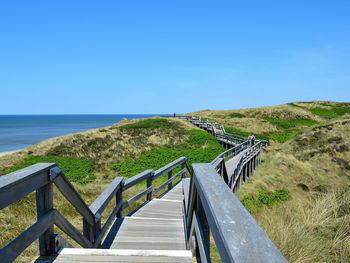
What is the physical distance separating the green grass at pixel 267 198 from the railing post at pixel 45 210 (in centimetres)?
896

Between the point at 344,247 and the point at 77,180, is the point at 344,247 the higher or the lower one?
the higher one

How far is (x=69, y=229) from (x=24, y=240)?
113 cm

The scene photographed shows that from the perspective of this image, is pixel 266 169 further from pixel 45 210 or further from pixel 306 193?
pixel 45 210

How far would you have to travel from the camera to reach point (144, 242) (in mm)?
5133

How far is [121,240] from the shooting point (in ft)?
17.4

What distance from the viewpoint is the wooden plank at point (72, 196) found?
3.47 m

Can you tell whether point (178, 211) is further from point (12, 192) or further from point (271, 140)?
point (271, 140)

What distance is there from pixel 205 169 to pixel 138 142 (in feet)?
Result: 102

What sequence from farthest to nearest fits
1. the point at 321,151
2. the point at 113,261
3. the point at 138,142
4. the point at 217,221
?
the point at 138,142 → the point at 321,151 → the point at 113,261 → the point at 217,221

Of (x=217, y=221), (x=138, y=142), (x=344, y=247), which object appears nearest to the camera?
(x=217, y=221)

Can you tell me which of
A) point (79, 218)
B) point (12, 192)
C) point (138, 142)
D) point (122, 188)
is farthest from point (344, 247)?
point (138, 142)

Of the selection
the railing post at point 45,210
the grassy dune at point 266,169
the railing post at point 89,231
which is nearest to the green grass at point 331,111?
the grassy dune at point 266,169

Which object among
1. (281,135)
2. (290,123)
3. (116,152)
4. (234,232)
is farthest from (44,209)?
(290,123)

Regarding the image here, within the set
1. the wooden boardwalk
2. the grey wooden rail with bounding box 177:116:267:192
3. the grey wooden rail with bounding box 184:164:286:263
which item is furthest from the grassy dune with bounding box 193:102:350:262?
the grey wooden rail with bounding box 184:164:286:263
